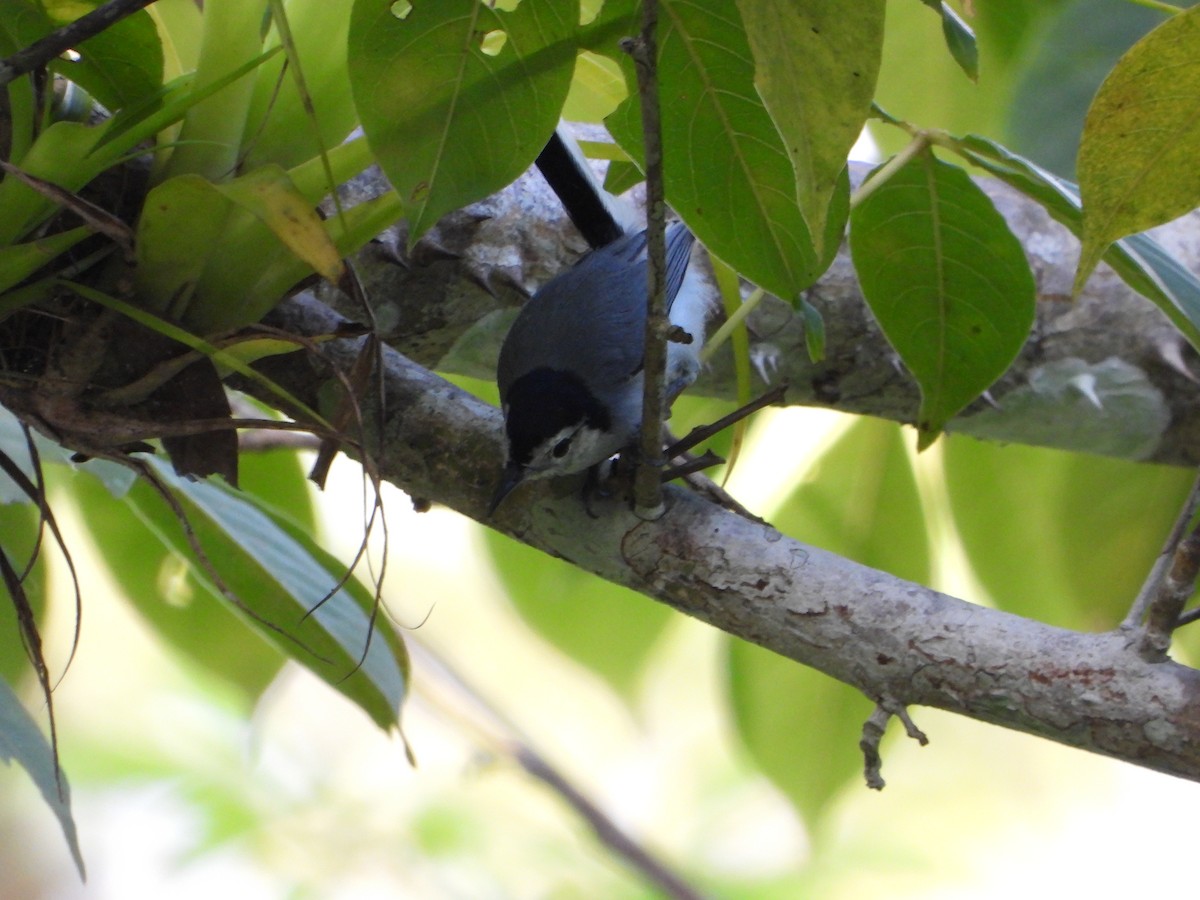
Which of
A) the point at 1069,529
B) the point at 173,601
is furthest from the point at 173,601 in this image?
the point at 1069,529

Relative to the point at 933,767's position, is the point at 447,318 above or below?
above

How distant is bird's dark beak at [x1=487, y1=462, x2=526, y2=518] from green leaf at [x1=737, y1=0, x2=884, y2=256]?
308mm

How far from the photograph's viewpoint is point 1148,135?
0.47 m

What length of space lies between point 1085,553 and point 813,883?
708mm

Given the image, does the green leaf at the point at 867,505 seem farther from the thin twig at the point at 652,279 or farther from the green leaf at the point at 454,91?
the green leaf at the point at 454,91

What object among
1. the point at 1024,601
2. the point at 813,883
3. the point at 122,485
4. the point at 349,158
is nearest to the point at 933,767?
the point at 813,883

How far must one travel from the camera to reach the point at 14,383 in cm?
58

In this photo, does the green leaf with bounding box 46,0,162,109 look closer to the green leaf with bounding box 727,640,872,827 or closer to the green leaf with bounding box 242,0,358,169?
the green leaf with bounding box 242,0,358,169

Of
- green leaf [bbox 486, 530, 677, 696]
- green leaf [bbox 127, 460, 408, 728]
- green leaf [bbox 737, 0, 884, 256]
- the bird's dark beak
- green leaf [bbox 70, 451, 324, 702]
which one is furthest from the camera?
green leaf [bbox 486, 530, 677, 696]

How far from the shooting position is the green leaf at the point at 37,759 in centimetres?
69

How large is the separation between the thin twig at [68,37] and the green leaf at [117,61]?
0.35ft

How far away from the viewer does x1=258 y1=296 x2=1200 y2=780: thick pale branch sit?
50 centimetres

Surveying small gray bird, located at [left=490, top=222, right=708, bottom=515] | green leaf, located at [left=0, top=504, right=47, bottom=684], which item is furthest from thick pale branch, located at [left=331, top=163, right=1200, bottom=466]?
green leaf, located at [left=0, top=504, right=47, bottom=684]

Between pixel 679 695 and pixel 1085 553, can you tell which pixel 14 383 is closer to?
pixel 1085 553
